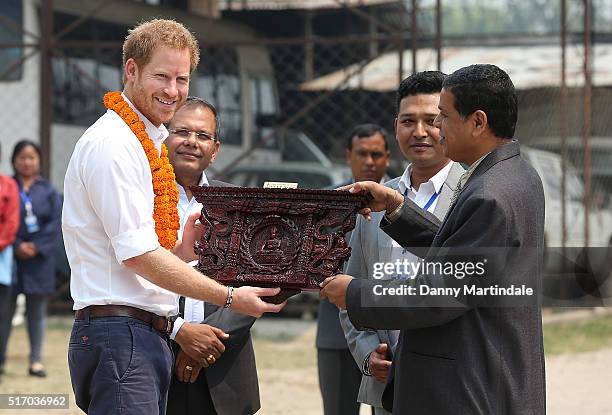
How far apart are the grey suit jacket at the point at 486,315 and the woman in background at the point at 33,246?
Answer: 5.70 m

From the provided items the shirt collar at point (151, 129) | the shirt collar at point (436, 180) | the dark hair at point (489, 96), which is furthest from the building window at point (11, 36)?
the dark hair at point (489, 96)

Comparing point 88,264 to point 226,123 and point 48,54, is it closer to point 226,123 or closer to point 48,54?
point 48,54

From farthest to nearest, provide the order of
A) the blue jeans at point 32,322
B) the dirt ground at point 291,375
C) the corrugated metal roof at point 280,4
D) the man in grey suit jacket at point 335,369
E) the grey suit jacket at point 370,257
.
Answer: the corrugated metal roof at point 280,4
the blue jeans at point 32,322
the dirt ground at point 291,375
the man in grey suit jacket at point 335,369
the grey suit jacket at point 370,257

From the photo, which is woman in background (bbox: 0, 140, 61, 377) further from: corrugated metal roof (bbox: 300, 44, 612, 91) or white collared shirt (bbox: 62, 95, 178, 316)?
white collared shirt (bbox: 62, 95, 178, 316)

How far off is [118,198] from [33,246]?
218 inches

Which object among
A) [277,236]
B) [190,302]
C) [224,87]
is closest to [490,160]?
[277,236]

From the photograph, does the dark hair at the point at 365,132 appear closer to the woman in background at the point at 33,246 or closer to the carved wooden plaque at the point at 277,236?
the carved wooden plaque at the point at 277,236

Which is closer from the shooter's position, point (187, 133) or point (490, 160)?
point (490, 160)

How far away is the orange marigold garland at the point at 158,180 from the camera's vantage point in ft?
11.4

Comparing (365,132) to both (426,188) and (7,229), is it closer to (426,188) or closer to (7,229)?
(426,188)

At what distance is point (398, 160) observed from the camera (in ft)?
36.1

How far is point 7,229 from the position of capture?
27.2 ft

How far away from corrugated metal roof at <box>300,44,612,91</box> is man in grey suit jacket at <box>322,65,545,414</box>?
9.19 metres

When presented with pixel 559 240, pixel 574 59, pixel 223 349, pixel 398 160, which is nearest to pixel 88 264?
pixel 223 349
